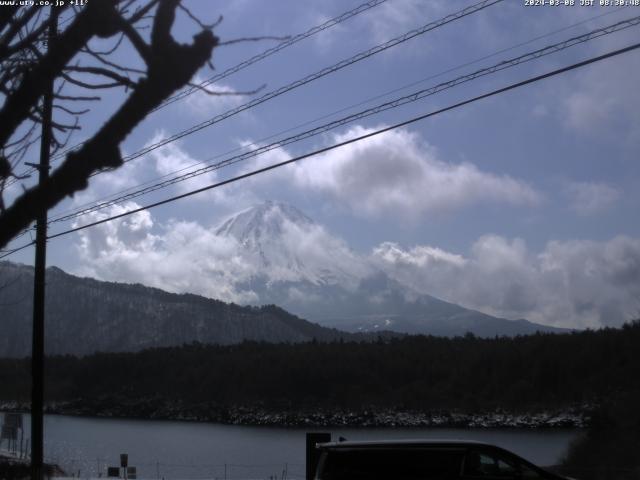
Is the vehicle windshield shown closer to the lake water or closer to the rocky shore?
the lake water

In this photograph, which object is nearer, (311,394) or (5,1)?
(5,1)

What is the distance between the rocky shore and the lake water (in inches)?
124

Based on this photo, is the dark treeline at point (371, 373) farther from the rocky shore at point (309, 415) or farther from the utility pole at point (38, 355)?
the utility pole at point (38, 355)

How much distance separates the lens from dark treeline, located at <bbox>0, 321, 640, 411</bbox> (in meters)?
91.3

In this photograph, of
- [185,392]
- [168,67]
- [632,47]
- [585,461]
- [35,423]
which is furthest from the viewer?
[185,392]

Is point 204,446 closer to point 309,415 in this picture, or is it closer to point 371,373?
point 309,415

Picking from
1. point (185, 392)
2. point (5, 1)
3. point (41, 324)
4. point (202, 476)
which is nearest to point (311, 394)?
point (185, 392)

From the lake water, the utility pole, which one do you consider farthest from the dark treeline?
the utility pole

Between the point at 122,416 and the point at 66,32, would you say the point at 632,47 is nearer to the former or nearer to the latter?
the point at 66,32

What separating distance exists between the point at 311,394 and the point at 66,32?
10700 cm

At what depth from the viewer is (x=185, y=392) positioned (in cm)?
11875

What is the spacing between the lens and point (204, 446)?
2665 inches

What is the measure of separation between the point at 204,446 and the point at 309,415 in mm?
35750

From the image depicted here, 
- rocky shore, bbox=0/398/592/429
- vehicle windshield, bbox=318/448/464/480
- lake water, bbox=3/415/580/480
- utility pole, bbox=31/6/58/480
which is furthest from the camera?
rocky shore, bbox=0/398/592/429
